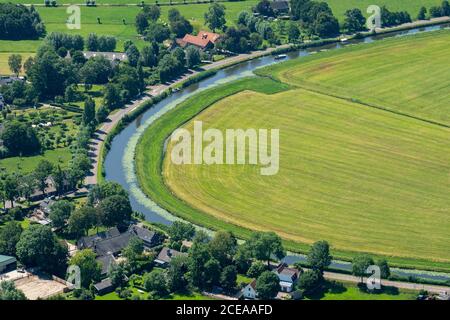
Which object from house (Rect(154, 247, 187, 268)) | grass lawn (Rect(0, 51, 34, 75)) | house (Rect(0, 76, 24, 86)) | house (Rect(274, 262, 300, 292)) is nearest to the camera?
house (Rect(274, 262, 300, 292))

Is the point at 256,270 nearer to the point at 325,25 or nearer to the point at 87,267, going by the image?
the point at 87,267

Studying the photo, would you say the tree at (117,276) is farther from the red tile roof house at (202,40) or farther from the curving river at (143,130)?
the red tile roof house at (202,40)

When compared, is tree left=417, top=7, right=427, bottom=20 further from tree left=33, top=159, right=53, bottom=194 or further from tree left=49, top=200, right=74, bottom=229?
tree left=49, top=200, right=74, bottom=229

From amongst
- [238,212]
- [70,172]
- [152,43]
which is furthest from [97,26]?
[238,212]

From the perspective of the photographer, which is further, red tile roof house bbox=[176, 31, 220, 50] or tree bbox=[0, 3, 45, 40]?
tree bbox=[0, 3, 45, 40]

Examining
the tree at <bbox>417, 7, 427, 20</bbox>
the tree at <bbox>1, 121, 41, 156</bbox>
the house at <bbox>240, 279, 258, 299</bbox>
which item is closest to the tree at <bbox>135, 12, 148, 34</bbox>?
the tree at <bbox>417, 7, 427, 20</bbox>

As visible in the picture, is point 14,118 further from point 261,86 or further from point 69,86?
point 261,86
